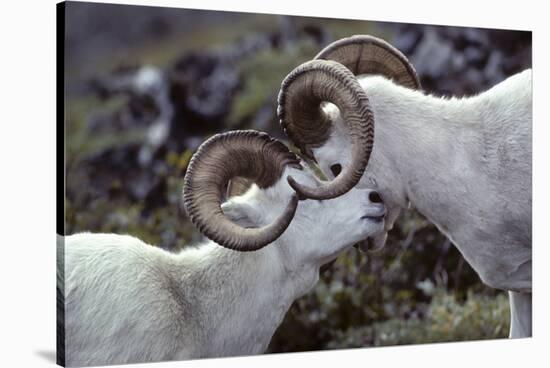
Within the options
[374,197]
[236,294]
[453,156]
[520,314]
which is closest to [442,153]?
[453,156]

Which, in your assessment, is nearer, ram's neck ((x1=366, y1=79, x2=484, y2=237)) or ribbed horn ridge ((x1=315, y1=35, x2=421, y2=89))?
ram's neck ((x1=366, y1=79, x2=484, y2=237))

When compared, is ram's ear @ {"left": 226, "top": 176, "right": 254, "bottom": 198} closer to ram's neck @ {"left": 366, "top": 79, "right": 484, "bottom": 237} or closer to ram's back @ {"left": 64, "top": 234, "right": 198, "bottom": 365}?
ram's back @ {"left": 64, "top": 234, "right": 198, "bottom": 365}

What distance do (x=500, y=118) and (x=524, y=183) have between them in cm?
52

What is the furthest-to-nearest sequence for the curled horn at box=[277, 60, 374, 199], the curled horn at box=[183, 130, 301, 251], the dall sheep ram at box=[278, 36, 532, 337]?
the dall sheep ram at box=[278, 36, 532, 337]
the curled horn at box=[277, 60, 374, 199]
the curled horn at box=[183, 130, 301, 251]

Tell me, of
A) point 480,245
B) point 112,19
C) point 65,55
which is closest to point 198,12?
point 112,19

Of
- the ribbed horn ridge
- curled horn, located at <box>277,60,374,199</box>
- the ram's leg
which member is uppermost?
the ribbed horn ridge

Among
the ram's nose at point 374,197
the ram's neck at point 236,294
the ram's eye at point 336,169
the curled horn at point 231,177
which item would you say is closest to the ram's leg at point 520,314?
→ the ram's nose at point 374,197

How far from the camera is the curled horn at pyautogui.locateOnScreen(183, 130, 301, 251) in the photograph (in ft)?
20.0

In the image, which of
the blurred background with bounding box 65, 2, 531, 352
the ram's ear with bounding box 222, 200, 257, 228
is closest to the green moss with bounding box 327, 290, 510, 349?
the blurred background with bounding box 65, 2, 531, 352

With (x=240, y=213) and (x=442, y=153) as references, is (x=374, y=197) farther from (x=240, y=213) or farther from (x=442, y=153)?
(x=240, y=213)

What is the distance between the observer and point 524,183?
7.11m

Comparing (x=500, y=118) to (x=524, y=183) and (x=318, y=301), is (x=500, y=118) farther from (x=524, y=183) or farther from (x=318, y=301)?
(x=318, y=301)

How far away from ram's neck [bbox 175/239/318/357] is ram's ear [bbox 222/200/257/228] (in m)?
0.20

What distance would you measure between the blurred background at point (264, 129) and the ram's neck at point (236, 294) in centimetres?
181
